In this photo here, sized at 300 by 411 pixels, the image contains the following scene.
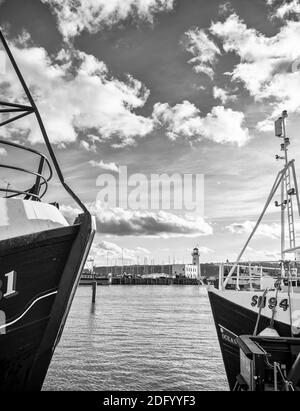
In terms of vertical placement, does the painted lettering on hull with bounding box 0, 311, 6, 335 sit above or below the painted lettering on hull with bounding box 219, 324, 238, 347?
above

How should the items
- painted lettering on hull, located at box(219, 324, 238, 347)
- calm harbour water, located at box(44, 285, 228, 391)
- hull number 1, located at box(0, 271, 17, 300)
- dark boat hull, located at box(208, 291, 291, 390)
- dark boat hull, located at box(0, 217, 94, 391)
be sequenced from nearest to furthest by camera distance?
hull number 1, located at box(0, 271, 17, 300), dark boat hull, located at box(0, 217, 94, 391), dark boat hull, located at box(208, 291, 291, 390), painted lettering on hull, located at box(219, 324, 238, 347), calm harbour water, located at box(44, 285, 228, 391)

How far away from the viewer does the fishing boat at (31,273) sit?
5.79 meters

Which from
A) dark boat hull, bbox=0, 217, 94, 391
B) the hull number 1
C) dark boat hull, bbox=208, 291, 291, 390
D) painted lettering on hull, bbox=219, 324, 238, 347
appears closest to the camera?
the hull number 1

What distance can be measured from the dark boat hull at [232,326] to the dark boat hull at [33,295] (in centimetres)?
653

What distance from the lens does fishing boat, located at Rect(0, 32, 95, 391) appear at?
579cm

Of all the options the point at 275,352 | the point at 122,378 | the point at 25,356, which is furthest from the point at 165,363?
the point at 25,356

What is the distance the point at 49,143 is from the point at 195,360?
14627 mm

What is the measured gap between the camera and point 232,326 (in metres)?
11.8

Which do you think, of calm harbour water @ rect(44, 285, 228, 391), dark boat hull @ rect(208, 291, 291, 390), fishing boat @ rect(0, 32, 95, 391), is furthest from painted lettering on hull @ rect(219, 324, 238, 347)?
fishing boat @ rect(0, 32, 95, 391)

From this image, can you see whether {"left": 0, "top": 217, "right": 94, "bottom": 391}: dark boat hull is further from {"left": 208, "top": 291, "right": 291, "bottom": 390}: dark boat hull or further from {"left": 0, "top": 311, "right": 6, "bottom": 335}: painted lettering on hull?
{"left": 208, "top": 291, "right": 291, "bottom": 390}: dark boat hull

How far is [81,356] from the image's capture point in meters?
18.1

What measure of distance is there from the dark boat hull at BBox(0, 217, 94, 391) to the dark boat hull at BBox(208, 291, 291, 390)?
6531mm

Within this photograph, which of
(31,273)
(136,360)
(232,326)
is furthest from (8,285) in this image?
(136,360)
